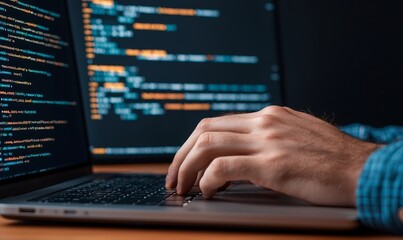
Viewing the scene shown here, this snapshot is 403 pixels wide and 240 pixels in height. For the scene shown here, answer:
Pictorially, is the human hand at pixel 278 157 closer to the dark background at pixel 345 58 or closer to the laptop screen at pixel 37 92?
the laptop screen at pixel 37 92

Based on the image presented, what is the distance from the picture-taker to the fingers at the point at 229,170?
0.61 meters

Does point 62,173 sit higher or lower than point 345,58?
lower

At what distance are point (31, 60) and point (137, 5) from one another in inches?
19.9

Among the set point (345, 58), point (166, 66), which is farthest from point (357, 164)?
point (345, 58)

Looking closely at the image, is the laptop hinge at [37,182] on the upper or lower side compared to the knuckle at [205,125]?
lower

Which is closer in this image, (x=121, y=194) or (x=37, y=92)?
(x=121, y=194)

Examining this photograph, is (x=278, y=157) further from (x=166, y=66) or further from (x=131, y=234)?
(x=166, y=66)

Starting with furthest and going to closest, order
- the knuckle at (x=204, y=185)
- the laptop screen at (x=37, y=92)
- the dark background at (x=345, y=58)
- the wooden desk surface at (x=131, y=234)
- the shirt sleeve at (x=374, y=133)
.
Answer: the dark background at (x=345, y=58) → the shirt sleeve at (x=374, y=133) → the laptop screen at (x=37, y=92) → the knuckle at (x=204, y=185) → the wooden desk surface at (x=131, y=234)

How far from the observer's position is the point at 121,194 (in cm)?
70

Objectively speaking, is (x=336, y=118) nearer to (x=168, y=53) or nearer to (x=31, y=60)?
(x=168, y=53)

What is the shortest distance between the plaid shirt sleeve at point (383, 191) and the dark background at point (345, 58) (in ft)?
2.83

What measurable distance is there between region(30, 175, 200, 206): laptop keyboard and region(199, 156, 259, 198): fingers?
0.04 metres

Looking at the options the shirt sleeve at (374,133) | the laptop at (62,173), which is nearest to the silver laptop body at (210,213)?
the laptop at (62,173)

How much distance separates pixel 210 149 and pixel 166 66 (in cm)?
69
